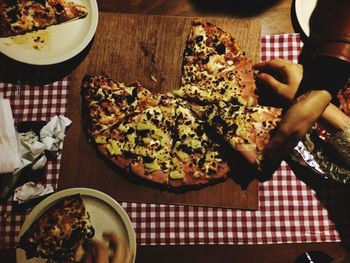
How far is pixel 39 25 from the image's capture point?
1688 millimetres

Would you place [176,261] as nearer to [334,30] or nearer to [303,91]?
[303,91]

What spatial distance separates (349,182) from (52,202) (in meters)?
1.06

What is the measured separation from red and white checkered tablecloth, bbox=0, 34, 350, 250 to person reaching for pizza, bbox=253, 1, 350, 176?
0.12 m

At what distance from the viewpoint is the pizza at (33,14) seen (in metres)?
1.67

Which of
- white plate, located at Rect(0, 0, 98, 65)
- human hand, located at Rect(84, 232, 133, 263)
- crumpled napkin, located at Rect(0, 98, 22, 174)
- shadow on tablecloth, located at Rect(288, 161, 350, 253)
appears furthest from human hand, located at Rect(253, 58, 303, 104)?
crumpled napkin, located at Rect(0, 98, 22, 174)

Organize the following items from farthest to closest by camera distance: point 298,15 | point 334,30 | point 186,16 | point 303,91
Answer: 1. point 186,16
2. point 298,15
3. point 303,91
4. point 334,30

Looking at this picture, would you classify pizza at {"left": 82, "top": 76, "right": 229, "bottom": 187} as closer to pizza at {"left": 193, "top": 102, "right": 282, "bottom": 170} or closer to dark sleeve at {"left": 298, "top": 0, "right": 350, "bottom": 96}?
pizza at {"left": 193, "top": 102, "right": 282, "bottom": 170}

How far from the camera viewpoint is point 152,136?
1.61 metres

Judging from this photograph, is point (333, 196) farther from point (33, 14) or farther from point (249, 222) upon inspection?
point (33, 14)

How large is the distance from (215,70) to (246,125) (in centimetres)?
25

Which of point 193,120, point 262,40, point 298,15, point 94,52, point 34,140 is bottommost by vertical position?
point 34,140

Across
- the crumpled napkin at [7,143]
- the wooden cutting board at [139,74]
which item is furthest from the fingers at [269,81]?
the crumpled napkin at [7,143]

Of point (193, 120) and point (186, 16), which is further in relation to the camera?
point (186, 16)

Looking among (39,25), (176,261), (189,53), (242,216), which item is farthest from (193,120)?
(39,25)
